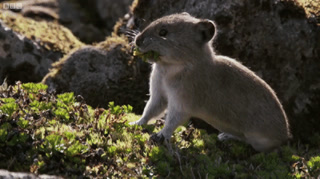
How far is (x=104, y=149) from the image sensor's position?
7.43m

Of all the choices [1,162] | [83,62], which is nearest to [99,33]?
[83,62]

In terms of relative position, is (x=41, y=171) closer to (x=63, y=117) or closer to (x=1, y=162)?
(x=1, y=162)

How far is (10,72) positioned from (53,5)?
30.7 ft

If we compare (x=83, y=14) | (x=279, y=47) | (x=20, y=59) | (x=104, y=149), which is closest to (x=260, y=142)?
(x=279, y=47)

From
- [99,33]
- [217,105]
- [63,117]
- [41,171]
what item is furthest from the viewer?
[99,33]

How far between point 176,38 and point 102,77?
3.84m

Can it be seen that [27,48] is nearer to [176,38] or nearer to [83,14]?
[176,38]

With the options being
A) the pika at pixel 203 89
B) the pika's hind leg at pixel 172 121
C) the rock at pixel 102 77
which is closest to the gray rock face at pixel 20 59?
the rock at pixel 102 77

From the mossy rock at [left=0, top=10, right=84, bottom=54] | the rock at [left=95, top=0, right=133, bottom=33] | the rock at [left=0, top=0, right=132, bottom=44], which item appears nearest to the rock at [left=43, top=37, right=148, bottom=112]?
the mossy rock at [left=0, top=10, right=84, bottom=54]

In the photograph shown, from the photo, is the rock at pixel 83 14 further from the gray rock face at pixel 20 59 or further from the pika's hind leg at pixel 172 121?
the pika's hind leg at pixel 172 121

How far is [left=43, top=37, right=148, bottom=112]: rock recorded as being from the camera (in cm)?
1177

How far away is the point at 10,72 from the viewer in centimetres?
1335

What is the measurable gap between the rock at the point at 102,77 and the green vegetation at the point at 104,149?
2349 mm

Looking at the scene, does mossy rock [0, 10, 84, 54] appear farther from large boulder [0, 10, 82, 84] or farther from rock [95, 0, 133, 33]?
rock [95, 0, 133, 33]
